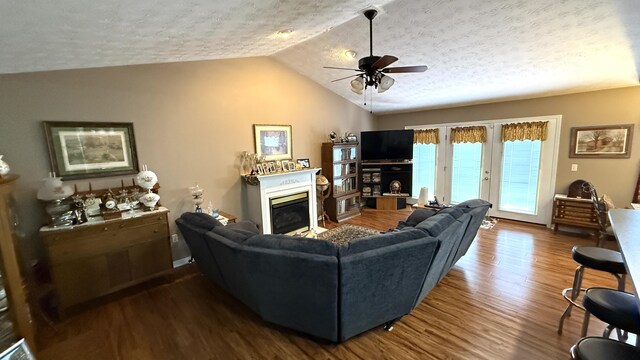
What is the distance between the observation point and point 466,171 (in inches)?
222

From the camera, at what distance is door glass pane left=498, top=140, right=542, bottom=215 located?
477cm

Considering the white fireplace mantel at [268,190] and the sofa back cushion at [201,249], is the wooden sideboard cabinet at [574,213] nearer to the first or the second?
the white fireplace mantel at [268,190]

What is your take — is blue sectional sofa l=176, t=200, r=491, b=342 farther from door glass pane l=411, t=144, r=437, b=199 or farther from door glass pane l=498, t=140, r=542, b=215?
door glass pane l=411, t=144, r=437, b=199

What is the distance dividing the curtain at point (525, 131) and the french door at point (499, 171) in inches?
3.9

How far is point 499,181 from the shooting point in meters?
5.18

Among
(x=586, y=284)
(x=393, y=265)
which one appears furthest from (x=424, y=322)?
(x=586, y=284)

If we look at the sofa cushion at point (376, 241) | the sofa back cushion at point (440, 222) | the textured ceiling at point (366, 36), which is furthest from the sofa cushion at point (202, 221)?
the sofa back cushion at point (440, 222)

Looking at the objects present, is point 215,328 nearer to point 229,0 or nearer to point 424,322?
point 424,322

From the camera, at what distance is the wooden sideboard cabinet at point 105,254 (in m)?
2.41

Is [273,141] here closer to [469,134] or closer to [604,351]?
[469,134]

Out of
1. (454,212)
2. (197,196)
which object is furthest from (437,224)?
(197,196)

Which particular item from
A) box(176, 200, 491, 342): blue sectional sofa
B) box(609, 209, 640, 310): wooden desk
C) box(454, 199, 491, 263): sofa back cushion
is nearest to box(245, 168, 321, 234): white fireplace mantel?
box(176, 200, 491, 342): blue sectional sofa

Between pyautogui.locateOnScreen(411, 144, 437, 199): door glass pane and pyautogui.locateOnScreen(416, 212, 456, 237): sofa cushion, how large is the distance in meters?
4.13

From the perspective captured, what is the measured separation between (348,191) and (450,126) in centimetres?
280
